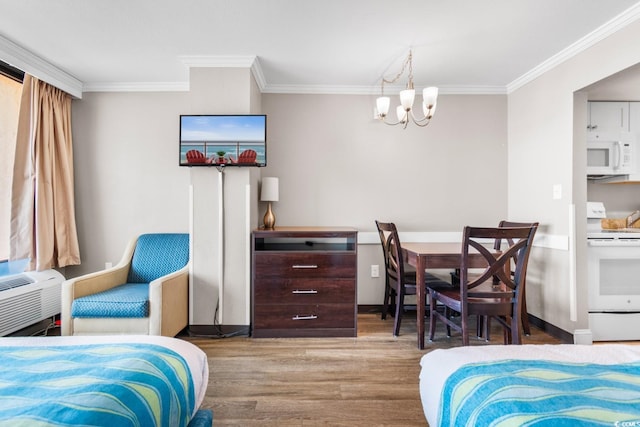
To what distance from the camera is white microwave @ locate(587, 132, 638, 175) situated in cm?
285

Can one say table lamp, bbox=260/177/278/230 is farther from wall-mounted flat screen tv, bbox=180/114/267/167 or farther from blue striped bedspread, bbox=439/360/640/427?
blue striped bedspread, bbox=439/360/640/427

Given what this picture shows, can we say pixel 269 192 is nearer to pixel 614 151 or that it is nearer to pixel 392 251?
pixel 392 251

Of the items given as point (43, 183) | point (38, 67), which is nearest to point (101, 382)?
point (43, 183)

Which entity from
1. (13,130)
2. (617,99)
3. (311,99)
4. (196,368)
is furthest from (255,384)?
(617,99)

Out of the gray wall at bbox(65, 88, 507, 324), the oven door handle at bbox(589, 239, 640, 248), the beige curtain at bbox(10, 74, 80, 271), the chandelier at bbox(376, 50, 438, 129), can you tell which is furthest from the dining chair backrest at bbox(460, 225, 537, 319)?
the beige curtain at bbox(10, 74, 80, 271)

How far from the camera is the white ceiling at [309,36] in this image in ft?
6.68

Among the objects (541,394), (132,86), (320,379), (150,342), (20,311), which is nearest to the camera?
(541,394)

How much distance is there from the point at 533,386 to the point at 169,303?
233 cm

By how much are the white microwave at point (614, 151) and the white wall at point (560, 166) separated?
428 millimetres

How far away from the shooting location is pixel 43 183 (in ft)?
9.23

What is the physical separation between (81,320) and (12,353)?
4.83 ft

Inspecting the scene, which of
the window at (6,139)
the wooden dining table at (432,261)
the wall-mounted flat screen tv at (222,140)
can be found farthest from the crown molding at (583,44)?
the window at (6,139)

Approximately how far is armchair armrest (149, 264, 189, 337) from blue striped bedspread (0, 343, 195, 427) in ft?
4.05

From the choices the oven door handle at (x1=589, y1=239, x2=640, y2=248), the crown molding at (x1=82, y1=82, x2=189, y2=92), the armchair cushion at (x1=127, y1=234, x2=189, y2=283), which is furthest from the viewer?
the crown molding at (x1=82, y1=82, x2=189, y2=92)
